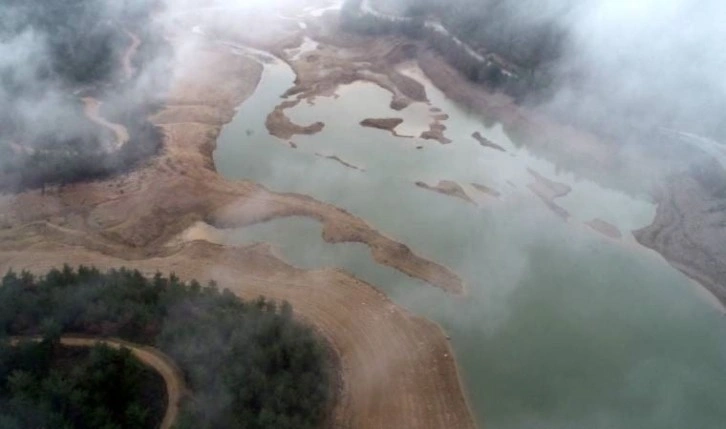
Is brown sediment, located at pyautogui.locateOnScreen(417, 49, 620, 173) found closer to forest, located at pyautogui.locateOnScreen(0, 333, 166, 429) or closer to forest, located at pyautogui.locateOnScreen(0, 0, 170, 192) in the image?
forest, located at pyautogui.locateOnScreen(0, 0, 170, 192)

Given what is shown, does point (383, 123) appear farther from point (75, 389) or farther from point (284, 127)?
point (75, 389)

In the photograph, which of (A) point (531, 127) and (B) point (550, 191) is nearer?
(B) point (550, 191)

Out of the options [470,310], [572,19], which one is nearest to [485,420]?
[470,310]

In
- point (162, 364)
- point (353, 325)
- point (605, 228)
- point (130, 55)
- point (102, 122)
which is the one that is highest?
point (605, 228)

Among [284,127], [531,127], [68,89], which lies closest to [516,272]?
[531,127]

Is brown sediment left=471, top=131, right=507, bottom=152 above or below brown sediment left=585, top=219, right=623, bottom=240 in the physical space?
below

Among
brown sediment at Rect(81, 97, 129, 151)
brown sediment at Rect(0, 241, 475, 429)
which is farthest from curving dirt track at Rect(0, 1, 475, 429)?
brown sediment at Rect(81, 97, 129, 151)
